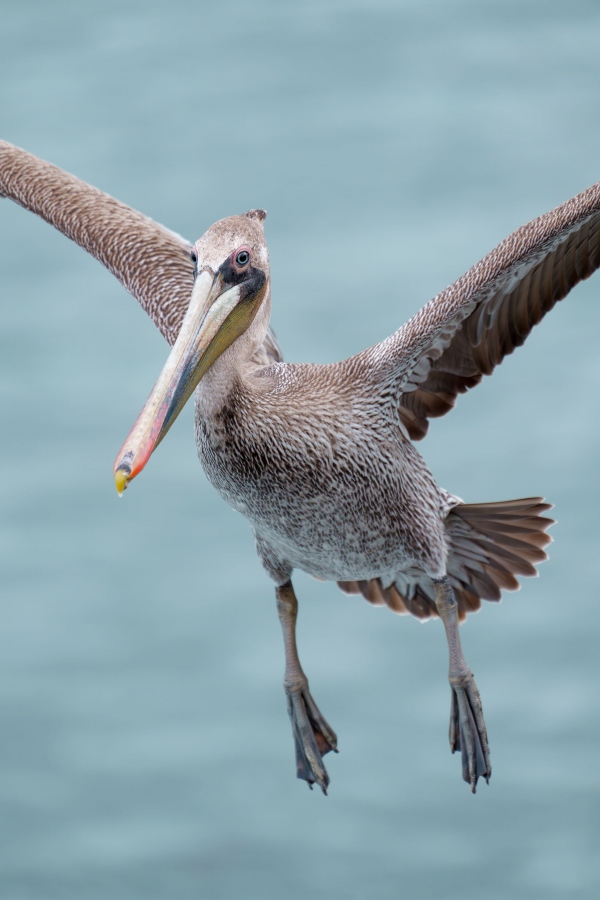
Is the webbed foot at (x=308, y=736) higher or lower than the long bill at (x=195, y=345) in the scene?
lower

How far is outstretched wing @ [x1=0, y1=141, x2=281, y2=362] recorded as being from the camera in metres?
10.1

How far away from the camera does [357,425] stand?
874cm

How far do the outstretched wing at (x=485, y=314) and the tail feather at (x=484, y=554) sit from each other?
73 cm

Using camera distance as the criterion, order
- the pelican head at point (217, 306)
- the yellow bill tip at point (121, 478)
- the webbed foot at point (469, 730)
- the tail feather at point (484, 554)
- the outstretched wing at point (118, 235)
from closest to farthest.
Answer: the yellow bill tip at point (121, 478), the pelican head at point (217, 306), the webbed foot at point (469, 730), the tail feather at point (484, 554), the outstretched wing at point (118, 235)

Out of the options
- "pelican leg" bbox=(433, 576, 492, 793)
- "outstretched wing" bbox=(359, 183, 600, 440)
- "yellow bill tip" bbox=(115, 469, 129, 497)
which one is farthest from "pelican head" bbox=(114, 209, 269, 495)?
"pelican leg" bbox=(433, 576, 492, 793)

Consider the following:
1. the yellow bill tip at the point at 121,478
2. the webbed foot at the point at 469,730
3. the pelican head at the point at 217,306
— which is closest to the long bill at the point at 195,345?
the pelican head at the point at 217,306

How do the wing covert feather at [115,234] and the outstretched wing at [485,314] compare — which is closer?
the outstretched wing at [485,314]

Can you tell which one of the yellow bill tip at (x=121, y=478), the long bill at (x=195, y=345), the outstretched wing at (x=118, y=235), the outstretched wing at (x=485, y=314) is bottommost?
the yellow bill tip at (x=121, y=478)

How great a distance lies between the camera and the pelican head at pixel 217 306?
7.54m

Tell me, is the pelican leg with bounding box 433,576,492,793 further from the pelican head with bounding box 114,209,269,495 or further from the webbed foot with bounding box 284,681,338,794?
the pelican head with bounding box 114,209,269,495

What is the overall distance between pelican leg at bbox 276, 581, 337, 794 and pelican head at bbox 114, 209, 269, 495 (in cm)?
200

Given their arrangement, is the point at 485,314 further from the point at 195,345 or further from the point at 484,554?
the point at 195,345

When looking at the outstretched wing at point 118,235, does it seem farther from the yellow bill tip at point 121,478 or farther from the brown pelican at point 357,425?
the yellow bill tip at point 121,478

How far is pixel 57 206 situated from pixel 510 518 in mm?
3343
